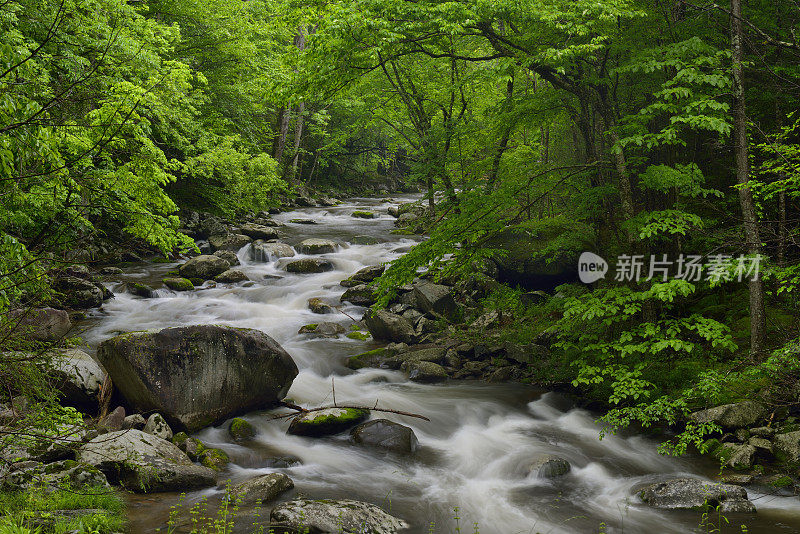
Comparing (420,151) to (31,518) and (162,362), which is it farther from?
(31,518)

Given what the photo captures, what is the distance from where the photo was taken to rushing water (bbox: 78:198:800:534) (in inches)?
253

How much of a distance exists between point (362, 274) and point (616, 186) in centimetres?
965

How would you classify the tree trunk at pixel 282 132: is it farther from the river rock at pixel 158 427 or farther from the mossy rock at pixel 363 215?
the river rock at pixel 158 427

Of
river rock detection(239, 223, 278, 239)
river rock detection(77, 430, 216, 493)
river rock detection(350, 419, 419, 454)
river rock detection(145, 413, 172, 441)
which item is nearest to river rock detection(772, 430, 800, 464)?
river rock detection(350, 419, 419, 454)

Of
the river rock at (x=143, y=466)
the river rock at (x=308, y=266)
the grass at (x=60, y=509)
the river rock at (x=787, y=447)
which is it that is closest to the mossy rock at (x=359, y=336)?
the river rock at (x=308, y=266)

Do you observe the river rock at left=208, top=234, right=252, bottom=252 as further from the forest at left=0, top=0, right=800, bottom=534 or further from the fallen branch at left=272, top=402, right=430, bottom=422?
the fallen branch at left=272, top=402, right=430, bottom=422

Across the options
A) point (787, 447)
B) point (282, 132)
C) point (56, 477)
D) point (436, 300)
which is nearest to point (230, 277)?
point (436, 300)

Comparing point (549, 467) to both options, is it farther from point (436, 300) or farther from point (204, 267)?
point (204, 267)

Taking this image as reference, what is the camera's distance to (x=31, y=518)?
4.51m

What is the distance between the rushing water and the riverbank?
27mm

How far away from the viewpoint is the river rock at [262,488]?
621 cm

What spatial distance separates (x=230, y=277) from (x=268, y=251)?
3045 mm

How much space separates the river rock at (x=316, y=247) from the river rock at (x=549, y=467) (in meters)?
14.6

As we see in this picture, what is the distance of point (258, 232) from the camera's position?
22234mm
